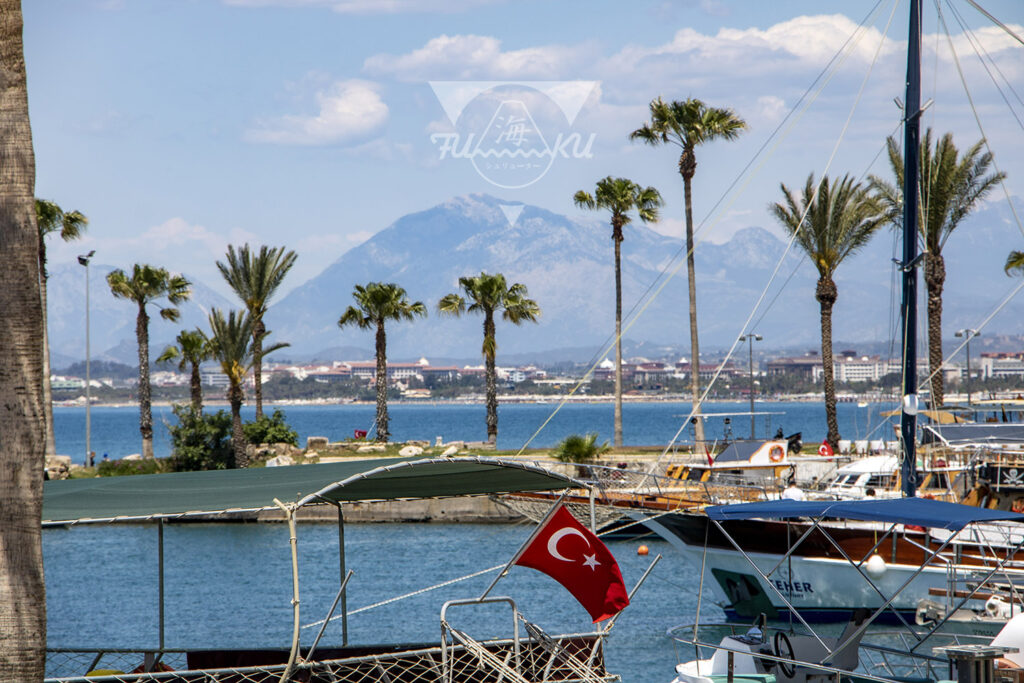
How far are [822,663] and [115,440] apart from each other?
134m

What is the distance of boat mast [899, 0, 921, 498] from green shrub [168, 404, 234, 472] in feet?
113

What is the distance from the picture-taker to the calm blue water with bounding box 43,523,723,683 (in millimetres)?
25812

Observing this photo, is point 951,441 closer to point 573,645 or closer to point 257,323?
point 573,645

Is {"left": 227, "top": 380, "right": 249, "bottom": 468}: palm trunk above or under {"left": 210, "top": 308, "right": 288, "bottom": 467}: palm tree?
under

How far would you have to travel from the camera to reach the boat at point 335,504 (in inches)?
415

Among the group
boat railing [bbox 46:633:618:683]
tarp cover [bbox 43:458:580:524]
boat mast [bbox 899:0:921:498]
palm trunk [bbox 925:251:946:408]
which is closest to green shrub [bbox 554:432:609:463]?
palm trunk [bbox 925:251:946:408]

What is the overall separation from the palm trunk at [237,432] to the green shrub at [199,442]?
702mm

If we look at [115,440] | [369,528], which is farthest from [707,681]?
[115,440]

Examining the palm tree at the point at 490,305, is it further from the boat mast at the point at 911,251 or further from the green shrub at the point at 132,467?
the boat mast at the point at 911,251

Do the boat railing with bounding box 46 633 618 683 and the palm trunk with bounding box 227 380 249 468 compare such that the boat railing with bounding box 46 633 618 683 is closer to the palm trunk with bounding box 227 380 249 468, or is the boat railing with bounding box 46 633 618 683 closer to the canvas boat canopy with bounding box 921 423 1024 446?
the canvas boat canopy with bounding box 921 423 1024 446

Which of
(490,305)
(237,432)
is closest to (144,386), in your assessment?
(237,432)

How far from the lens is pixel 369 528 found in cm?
4441

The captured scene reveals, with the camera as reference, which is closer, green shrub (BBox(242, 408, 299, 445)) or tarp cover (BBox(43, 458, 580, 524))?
tarp cover (BBox(43, 458, 580, 524))

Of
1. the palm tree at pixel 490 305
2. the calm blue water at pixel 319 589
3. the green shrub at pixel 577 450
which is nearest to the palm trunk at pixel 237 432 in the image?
the calm blue water at pixel 319 589
